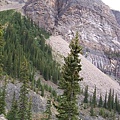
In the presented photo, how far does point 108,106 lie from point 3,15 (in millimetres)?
100501

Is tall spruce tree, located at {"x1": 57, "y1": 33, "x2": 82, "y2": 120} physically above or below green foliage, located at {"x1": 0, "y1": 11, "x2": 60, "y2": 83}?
below

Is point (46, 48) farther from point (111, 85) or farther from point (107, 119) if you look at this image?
point (107, 119)

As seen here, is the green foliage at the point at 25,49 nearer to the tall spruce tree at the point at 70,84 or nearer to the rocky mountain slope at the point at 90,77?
the rocky mountain slope at the point at 90,77

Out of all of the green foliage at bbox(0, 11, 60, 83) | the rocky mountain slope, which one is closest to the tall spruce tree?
the green foliage at bbox(0, 11, 60, 83)

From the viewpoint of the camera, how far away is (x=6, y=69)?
378 feet

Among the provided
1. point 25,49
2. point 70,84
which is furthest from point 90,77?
point 70,84

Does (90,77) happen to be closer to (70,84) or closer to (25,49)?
(25,49)

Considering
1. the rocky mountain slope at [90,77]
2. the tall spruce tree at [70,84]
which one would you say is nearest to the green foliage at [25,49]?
the rocky mountain slope at [90,77]

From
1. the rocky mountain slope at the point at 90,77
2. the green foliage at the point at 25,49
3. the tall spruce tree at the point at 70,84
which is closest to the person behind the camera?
the tall spruce tree at the point at 70,84

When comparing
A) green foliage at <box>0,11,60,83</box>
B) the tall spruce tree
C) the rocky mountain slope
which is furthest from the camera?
the rocky mountain slope

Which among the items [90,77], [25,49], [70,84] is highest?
[25,49]

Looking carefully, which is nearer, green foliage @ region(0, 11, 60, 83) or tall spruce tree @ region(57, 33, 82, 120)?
tall spruce tree @ region(57, 33, 82, 120)

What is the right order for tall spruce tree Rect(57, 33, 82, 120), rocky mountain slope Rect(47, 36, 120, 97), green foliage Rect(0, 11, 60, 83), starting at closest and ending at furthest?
tall spruce tree Rect(57, 33, 82, 120), green foliage Rect(0, 11, 60, 83), rocky mountain slope Rect(47, 36, 120, 97)

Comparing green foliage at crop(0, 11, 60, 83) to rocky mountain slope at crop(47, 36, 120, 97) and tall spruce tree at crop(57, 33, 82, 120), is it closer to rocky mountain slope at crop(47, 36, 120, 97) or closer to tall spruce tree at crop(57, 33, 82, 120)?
rocky mountain slope at crop(47, 36, 120, 97)
